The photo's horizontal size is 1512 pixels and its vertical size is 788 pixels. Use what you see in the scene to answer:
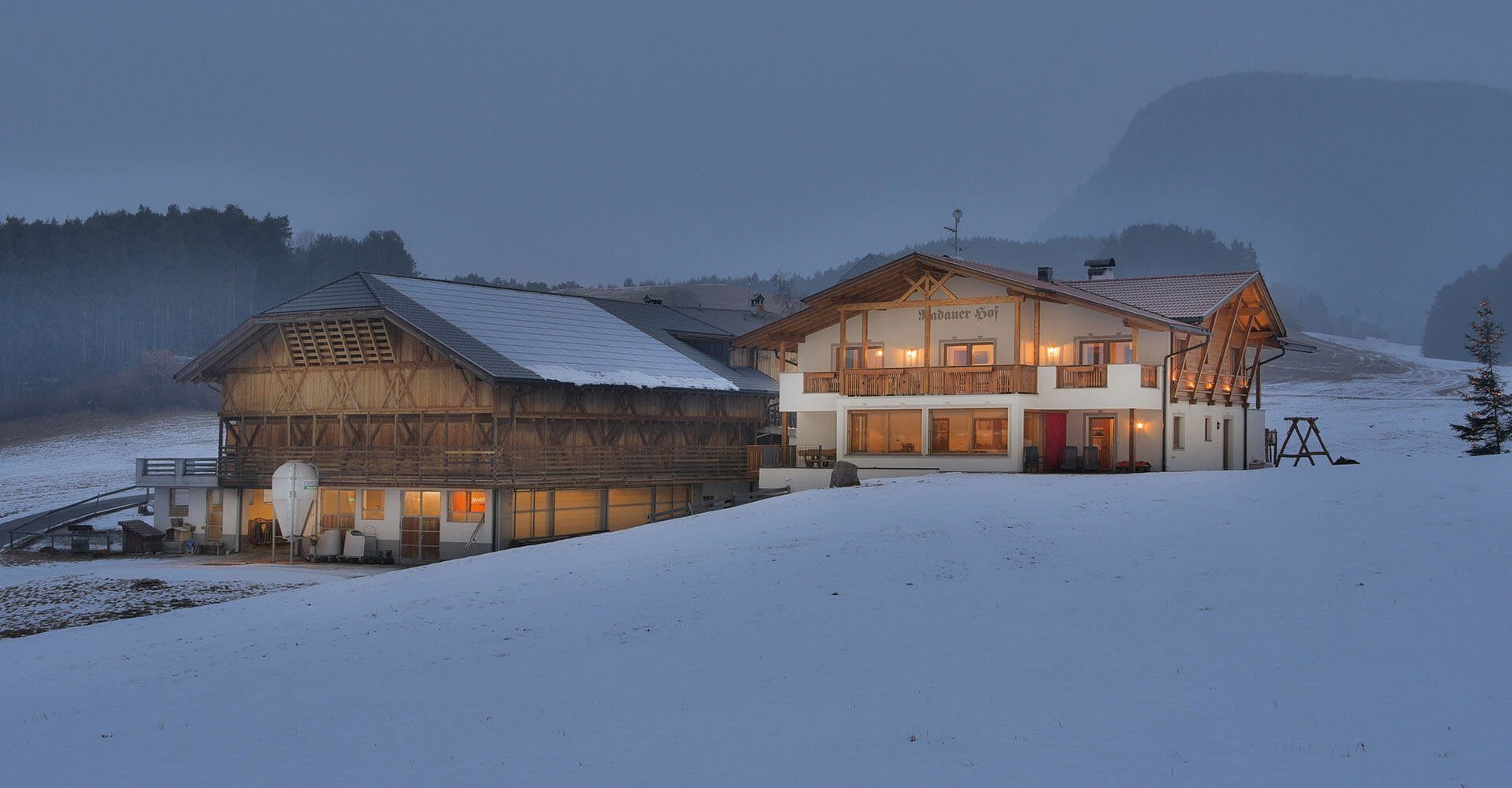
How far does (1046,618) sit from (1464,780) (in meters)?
8.11

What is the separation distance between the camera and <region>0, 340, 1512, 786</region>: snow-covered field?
14102 millimetres

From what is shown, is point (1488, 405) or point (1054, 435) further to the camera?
point (1488, 405)

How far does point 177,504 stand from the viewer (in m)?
51.2

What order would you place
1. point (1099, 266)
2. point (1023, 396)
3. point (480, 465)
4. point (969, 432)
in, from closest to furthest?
point (1023, 396)
point (969, 432)
point (480, 465)
point (1099, 266)

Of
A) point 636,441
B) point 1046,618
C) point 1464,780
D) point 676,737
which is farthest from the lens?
point 636,441

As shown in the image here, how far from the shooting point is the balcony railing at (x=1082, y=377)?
136 feet

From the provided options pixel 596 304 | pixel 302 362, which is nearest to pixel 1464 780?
pixel 302 362

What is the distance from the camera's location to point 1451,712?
14.1 m

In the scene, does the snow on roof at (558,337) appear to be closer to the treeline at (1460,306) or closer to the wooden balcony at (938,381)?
the wooden balcony at (938,381)

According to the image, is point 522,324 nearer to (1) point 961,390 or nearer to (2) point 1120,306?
(1) point 961,390

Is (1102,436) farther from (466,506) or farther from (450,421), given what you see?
(450,421)

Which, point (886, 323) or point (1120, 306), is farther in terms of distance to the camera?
point (886, 323)

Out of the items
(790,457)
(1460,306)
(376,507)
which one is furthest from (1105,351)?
(1460,306)

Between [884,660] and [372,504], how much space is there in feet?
107
